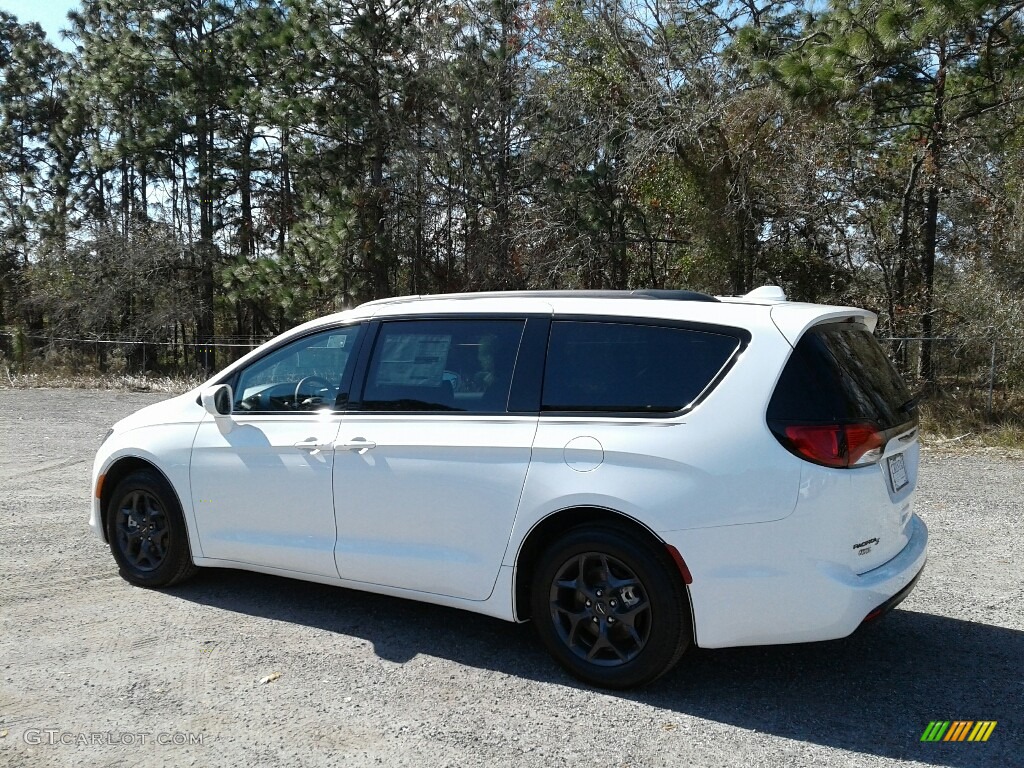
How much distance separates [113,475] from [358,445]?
2135mm

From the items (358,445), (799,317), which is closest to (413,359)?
(358,445)

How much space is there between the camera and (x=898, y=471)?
13.8ft

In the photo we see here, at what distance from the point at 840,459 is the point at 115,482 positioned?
459 centimetres

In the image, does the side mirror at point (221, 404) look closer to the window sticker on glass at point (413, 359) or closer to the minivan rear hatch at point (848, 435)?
the window sticker on glass at point (413, 359)

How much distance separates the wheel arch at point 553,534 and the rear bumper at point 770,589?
13 cm

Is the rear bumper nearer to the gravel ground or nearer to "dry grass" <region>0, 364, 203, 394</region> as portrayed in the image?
the gravel ground

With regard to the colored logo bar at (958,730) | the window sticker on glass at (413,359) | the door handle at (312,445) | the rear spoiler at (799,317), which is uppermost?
the rear spoiler at (799,317)

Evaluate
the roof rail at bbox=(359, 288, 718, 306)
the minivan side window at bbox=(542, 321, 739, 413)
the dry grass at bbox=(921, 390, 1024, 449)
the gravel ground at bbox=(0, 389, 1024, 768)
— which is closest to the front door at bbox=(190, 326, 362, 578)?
the gravel ground at bbox=(0, 389, 1024, 768)

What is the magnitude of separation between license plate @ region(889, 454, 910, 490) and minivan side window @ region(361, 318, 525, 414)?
1.89m

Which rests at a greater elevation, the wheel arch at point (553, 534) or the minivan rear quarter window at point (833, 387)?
the minivan rear quarter window at point (833, 387)

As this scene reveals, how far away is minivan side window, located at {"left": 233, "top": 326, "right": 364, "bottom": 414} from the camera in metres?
5.13

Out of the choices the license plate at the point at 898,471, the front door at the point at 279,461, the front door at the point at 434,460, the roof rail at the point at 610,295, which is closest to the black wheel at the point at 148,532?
the front door at the point at 279,461

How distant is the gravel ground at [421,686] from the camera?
12.0 feet

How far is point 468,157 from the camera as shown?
61.0ft
